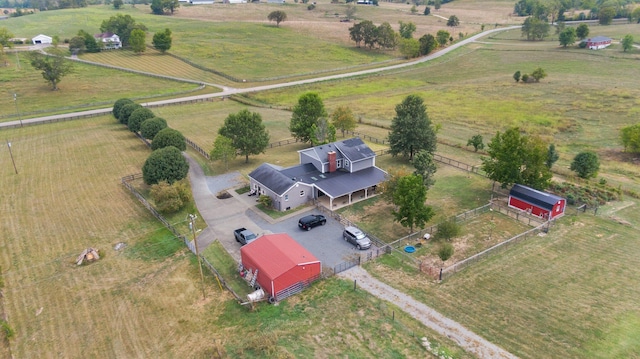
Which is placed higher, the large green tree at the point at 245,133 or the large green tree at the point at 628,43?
the large green tree at the point at 628,43

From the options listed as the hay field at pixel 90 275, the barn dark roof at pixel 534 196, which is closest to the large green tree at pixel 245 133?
the hay field at pixel 90 275

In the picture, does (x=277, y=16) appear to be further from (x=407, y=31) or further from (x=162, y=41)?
(x=162, y=41)

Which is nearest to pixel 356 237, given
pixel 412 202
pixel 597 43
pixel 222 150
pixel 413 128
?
pixel 412 202

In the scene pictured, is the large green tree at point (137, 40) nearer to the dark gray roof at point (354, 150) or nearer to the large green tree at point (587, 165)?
the dark gray roof at point (354, 150)

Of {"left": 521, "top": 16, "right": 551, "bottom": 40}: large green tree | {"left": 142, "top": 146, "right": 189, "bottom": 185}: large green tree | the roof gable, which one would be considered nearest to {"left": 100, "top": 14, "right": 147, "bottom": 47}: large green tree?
{"left": 142, "top": 146, "right": 189, "bottom": 185}: large green tree

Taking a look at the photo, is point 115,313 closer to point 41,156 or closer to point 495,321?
point 495,321

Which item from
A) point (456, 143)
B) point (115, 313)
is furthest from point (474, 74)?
point (115, 313)

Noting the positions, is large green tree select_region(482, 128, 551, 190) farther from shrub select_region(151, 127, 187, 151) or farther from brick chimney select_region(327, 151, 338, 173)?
shrub select_region(151, 127, 187, 151)
